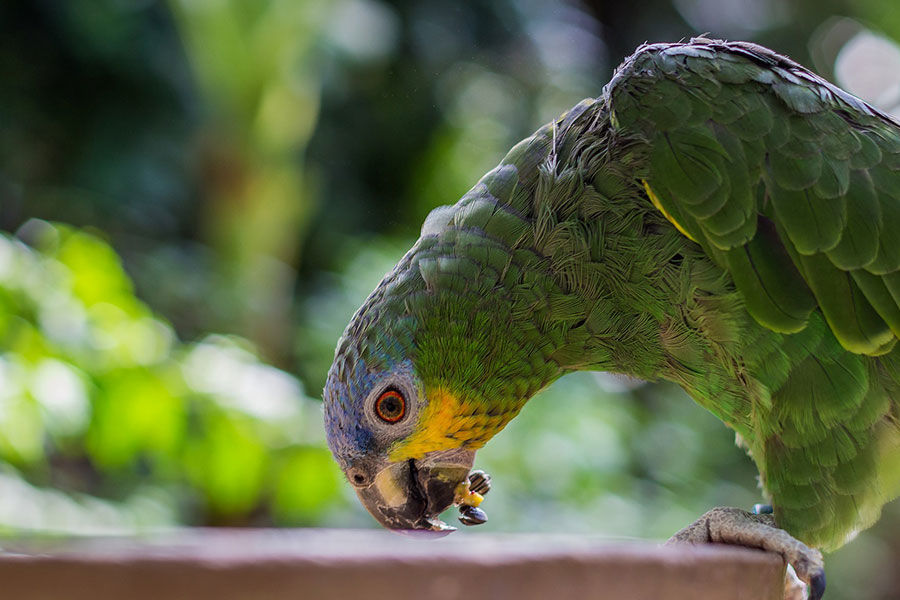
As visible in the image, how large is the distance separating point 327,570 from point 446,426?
0.82 meters

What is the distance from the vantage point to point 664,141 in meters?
1.15

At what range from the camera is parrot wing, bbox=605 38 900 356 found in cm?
112

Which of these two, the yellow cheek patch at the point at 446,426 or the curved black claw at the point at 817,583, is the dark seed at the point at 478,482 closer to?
the yellow cheek patch at the point at 446,426

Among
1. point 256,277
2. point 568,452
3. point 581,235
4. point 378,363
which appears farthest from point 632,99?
point 256,277

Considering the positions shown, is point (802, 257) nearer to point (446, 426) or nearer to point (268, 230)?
point (446, 426)

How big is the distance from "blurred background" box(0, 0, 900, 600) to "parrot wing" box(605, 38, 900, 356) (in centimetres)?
99

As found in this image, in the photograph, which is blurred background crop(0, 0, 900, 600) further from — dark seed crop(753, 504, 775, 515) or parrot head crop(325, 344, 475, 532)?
dark seed crop(753, 504, 775, 515)

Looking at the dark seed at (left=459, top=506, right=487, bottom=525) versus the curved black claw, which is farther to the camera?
the dark seed at (left=459, top=506, right=487, bottom=525)

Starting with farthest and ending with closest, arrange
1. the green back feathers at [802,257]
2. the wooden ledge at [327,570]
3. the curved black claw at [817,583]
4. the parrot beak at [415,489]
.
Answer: the parrot beak at [415,489]
the green back feathers at [802,257]
the curved black claw at [817,583]
the wooden ledge at [327,570]

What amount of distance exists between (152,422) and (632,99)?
A: 107cm

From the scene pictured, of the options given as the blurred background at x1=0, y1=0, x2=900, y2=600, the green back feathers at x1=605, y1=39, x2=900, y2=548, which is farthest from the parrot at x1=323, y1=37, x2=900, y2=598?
the blurred background at x1=0, y1=0, x2=900, y2=600

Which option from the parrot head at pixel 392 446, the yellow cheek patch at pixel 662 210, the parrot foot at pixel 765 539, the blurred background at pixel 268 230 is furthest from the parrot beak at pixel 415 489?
the blurred background at pixel 268 230

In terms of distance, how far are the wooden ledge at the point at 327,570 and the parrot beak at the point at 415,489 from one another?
0.74m

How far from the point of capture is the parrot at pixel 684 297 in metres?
1.13
